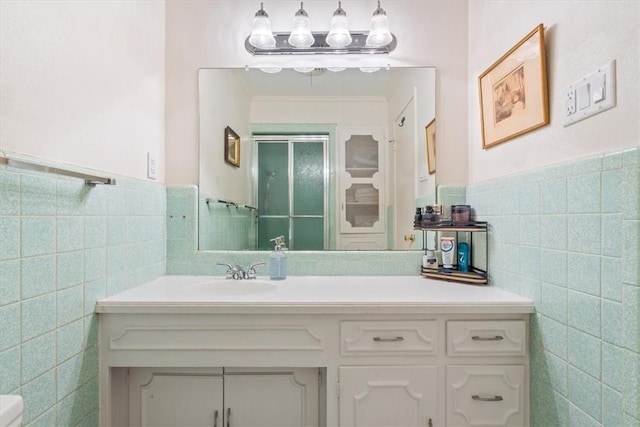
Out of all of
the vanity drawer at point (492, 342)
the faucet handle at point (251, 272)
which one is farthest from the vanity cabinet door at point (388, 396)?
the faucet handle at point (251, 272)

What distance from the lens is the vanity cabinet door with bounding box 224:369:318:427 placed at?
51.0 inches

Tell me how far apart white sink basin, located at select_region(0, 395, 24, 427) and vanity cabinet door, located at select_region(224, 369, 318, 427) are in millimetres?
758

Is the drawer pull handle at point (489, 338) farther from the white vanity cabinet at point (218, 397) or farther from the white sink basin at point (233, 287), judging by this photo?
the white sink basin at point (233, 287)

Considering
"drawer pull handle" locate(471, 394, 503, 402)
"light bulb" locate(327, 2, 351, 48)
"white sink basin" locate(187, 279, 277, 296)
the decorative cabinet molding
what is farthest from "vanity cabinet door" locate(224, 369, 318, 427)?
"light bulb" locate(327, 2, 351, 48)

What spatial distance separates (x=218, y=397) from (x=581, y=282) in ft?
4.33

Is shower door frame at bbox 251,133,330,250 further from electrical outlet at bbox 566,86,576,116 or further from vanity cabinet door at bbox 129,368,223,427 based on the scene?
electrical outlet at bbox 566,86,576,116

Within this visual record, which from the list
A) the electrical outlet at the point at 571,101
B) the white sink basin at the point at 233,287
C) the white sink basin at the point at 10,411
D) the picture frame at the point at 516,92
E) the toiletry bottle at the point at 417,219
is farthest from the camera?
the toiletry bottle at the point at 417,219

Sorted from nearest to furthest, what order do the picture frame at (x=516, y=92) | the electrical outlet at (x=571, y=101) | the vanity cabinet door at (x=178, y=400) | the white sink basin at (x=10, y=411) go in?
the white sink basin at (x=10, y=411)
the electrical outlet at (x=571, y=101)
the picture frame at (x=516, y=92)
the vanity cabinet door at (x=178, y=400)

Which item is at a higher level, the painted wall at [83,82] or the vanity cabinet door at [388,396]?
the painted wall at [83,82]

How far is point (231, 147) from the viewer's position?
1.82 m

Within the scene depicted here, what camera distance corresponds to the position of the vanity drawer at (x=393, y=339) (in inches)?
47.4

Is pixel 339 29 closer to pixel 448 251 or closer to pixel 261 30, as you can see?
pixel 261 30

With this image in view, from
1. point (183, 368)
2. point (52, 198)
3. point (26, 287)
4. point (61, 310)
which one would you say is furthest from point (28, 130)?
point (183, 368)

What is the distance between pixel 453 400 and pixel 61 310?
1.37m
